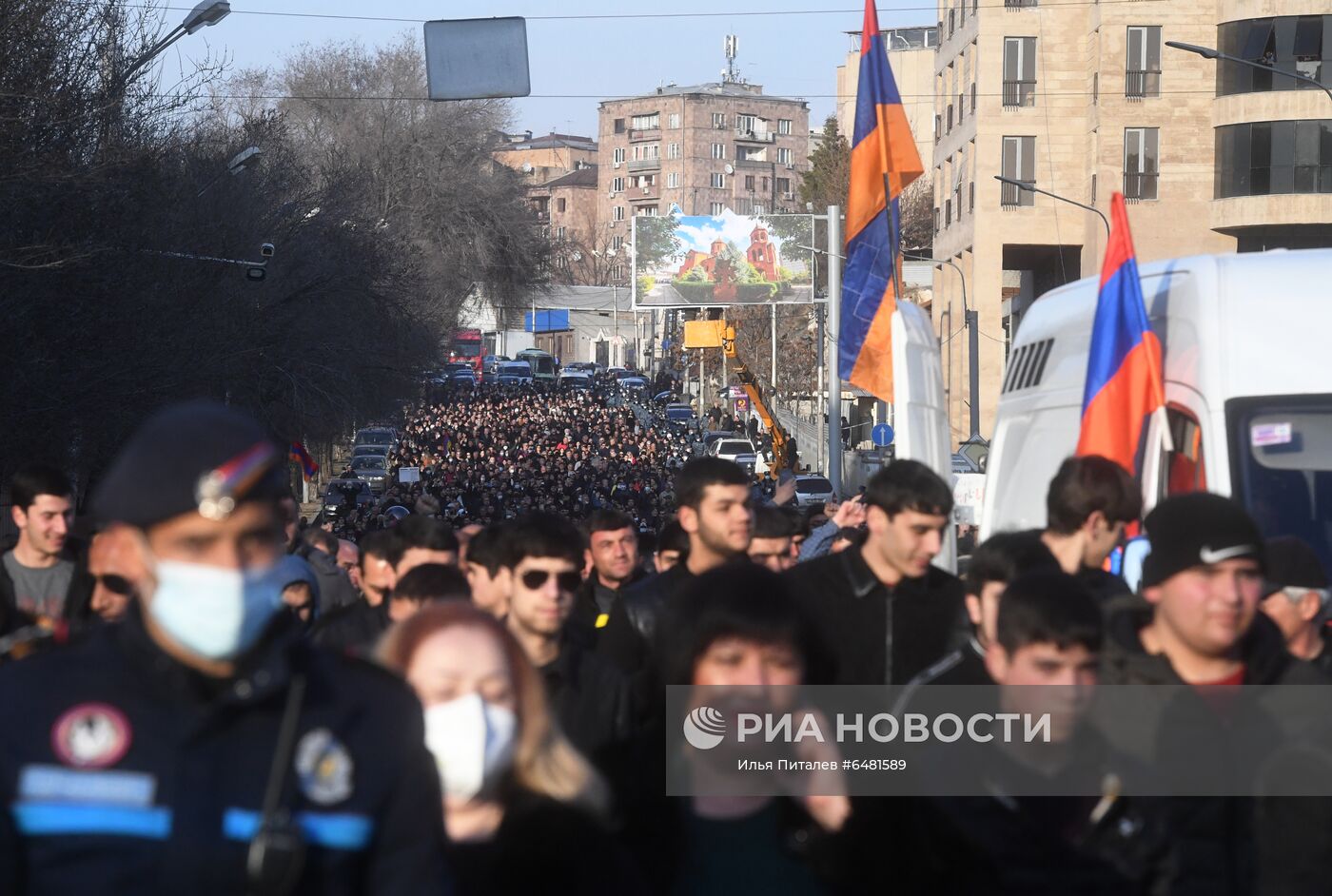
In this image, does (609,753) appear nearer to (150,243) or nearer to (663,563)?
(663,563)

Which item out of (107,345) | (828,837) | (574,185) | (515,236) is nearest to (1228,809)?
(828,837)

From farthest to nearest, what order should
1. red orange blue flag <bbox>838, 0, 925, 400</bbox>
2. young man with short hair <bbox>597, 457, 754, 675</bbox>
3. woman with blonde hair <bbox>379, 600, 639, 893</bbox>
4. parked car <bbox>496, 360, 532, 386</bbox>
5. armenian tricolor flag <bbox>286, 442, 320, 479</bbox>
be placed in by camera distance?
parked car <bbox>496, 360, 532, 386</bbox> → armenian tricolor flag <bbox>286, 442, 320, 479</bbox> → red orange blue flag <bbox>838, 0, 925, 400</bbox> → young man with short hair <bbox>597, 457, 754, 675</bbox> → woman with blonde hair <bbox>379, 600, 639, 893</bbox>

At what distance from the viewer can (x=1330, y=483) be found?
665cm

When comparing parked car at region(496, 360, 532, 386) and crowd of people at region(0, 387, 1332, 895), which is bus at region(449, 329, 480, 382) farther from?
crowd of people at region(0, 387, 1332, 895)

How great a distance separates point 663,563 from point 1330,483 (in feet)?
9.42

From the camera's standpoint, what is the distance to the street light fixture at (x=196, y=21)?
72.3 feet

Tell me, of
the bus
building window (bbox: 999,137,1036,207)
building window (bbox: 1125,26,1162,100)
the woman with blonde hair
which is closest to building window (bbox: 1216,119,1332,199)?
building window (bbox: 1125,26,1162,100)

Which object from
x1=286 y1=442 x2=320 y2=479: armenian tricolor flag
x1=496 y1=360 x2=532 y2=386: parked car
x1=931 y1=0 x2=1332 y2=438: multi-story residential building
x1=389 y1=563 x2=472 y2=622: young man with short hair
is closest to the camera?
x1=389 y1=563 x2=472 y2=622: young man with short hair

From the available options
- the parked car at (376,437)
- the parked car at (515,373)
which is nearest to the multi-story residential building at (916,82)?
the parked car at (515,373)

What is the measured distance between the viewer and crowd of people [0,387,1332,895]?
2.55 meters

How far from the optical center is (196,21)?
22172mm

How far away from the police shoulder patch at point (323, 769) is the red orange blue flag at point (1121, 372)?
5025mm

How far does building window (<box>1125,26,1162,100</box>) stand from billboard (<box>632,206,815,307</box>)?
1276cm

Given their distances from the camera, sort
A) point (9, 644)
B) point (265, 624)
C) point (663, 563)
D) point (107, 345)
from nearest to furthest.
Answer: point (265, 624) → point (9, 644) → point (663, 563) → point (107, 345)
